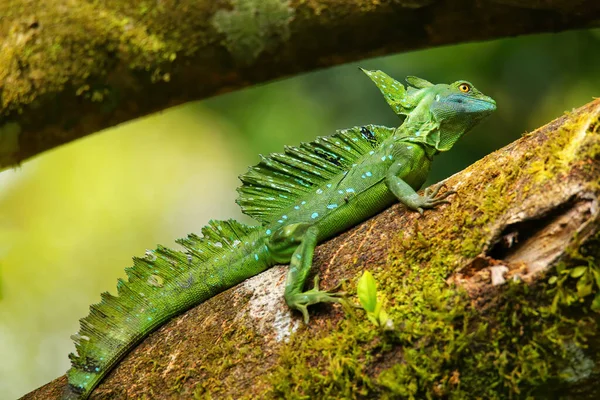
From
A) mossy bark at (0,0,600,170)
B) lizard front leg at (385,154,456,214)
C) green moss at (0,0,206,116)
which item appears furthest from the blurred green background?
green moss at (0,0,206,116)

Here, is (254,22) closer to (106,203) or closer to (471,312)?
(471,312)

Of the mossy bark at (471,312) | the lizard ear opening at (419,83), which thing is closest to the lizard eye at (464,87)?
the lizard ear opening at (419,83)

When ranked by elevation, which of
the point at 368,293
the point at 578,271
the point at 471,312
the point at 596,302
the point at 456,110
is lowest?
the point at 596,302

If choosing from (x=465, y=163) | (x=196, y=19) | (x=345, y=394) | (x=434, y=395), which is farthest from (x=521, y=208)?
(x=465, y=163)

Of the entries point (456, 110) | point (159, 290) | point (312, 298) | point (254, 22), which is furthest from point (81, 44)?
point (456, 110)

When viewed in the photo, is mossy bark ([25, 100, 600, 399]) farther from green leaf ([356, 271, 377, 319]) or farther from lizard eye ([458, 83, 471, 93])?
lizard eye ([458, 83, 471, 93])
